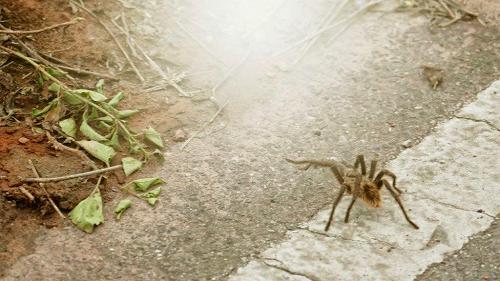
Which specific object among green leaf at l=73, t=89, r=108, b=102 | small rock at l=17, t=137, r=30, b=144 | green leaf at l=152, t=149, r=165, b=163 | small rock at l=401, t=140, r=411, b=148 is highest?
green leaf at l=73, t=89, r=108, b=102

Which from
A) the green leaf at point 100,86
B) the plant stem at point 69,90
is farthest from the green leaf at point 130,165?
the green leaf at point 100,86

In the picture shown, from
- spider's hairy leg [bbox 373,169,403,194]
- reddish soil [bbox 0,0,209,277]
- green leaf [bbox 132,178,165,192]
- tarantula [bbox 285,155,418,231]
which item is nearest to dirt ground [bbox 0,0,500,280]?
reddish soil [bbox 0,0,209,277]

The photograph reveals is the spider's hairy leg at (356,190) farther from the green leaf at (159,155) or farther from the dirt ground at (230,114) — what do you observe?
the green leaf at (159,155)

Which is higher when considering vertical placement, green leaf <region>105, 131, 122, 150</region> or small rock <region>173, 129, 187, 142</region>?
green leaf <region>105, 131, 122, 150</region>

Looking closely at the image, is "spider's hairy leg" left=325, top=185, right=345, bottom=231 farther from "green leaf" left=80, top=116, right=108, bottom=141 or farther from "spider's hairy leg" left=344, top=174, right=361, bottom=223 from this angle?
"green leaf" left=80, top=116, right=108, bottom=141

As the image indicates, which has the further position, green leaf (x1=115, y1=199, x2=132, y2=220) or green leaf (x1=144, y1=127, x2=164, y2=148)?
green leaf (x1=144, y1=127, x2=164, y2=148)

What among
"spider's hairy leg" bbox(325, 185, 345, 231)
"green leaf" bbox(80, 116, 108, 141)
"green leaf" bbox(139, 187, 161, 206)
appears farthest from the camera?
"green leaf" bbox(80, 116, 108, 141)
